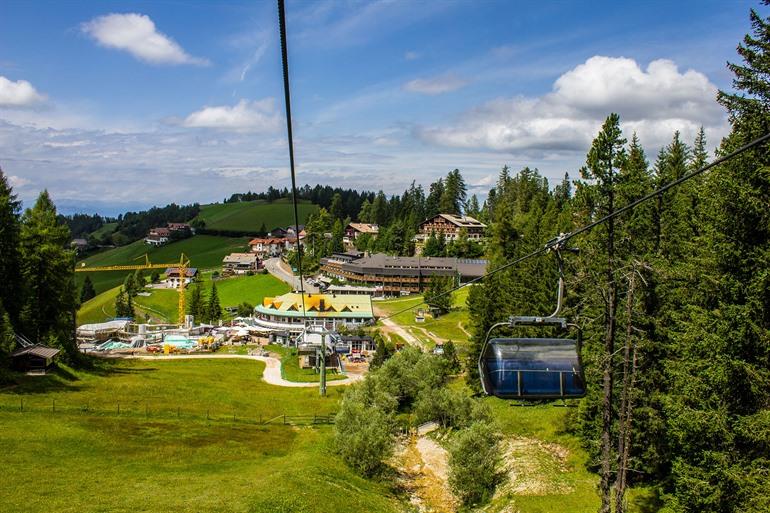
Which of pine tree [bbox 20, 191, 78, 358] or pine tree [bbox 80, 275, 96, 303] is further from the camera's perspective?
pine tree [bbox 80, 275, 96, 303]

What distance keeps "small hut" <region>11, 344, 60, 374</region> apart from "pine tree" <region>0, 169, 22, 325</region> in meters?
4.28

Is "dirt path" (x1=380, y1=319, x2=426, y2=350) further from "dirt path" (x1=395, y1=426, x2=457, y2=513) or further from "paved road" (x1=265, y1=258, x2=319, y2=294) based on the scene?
"dirt path" (x1=395, y1=426, x2=457, y2=513)

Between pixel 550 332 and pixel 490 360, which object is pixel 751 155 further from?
pixel 550 332

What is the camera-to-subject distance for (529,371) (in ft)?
50.2

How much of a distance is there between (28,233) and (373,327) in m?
58.4

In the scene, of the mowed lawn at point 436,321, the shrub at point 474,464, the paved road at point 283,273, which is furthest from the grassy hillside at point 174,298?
the shrub at point 474,464

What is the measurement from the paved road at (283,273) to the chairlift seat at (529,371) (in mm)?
116328

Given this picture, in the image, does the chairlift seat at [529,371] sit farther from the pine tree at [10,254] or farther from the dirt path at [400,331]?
the dirt path at [400,331]

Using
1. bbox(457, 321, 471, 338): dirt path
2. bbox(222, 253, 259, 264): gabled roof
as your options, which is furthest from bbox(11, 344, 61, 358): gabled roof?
bbox(222, 253, 259, 264): gabled roof

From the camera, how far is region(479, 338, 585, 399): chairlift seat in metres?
15.2

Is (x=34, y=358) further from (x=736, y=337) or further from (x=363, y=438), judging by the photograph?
(x=736, y=337)

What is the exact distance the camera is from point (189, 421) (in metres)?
42.8

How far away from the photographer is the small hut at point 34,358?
4684 centimetres

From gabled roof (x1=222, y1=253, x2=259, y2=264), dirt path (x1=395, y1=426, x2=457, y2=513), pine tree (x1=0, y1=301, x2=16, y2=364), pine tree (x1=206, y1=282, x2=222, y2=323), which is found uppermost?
gabled roof (x1=222, y1=253, x2=259, y2=264)
